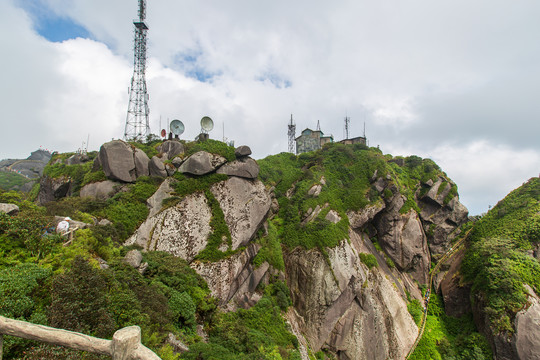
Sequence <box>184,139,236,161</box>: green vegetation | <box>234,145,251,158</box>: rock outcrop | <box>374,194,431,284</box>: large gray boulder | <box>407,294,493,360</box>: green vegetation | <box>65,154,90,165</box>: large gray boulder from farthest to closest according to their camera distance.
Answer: <box>374,194,431,284</box>: large gray boulder, <box>65,154,90,165</box>: large gray boulder, <box>234,145,251,158</box>: rock outcrop, <box>407,294,493,360</box>: green vegetation, <box>184,139,236,161</box>: green vegetation

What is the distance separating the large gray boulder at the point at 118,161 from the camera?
27.7 m

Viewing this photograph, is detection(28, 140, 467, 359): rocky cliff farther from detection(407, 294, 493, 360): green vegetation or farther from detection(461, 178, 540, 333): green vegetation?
detection(461, 178, 540, 333): green vegetation

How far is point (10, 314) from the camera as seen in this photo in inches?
367

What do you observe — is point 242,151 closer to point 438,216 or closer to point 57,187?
point 57,187

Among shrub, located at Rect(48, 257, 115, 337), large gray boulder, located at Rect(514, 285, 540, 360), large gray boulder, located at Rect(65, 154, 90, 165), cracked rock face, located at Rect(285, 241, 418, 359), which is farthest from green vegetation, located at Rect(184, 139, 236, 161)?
large gray boulder, located at Rect(514, 285, 540, 360)

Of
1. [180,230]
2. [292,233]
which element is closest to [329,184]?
[292,233]

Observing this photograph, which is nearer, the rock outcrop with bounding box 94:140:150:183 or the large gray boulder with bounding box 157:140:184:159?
the rock outcrop with bounding box 94:140:150:183

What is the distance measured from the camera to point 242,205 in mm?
30406

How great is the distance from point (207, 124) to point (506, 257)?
137 ft

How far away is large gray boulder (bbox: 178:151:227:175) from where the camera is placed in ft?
95.1

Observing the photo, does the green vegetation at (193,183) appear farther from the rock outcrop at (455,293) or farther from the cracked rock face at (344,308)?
the rock outcrop at (455,293)

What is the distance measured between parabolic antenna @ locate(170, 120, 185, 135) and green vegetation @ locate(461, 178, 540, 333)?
1658 inches

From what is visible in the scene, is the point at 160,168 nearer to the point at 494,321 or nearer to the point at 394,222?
the point at 394,222

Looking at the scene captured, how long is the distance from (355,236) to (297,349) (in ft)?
62.1
